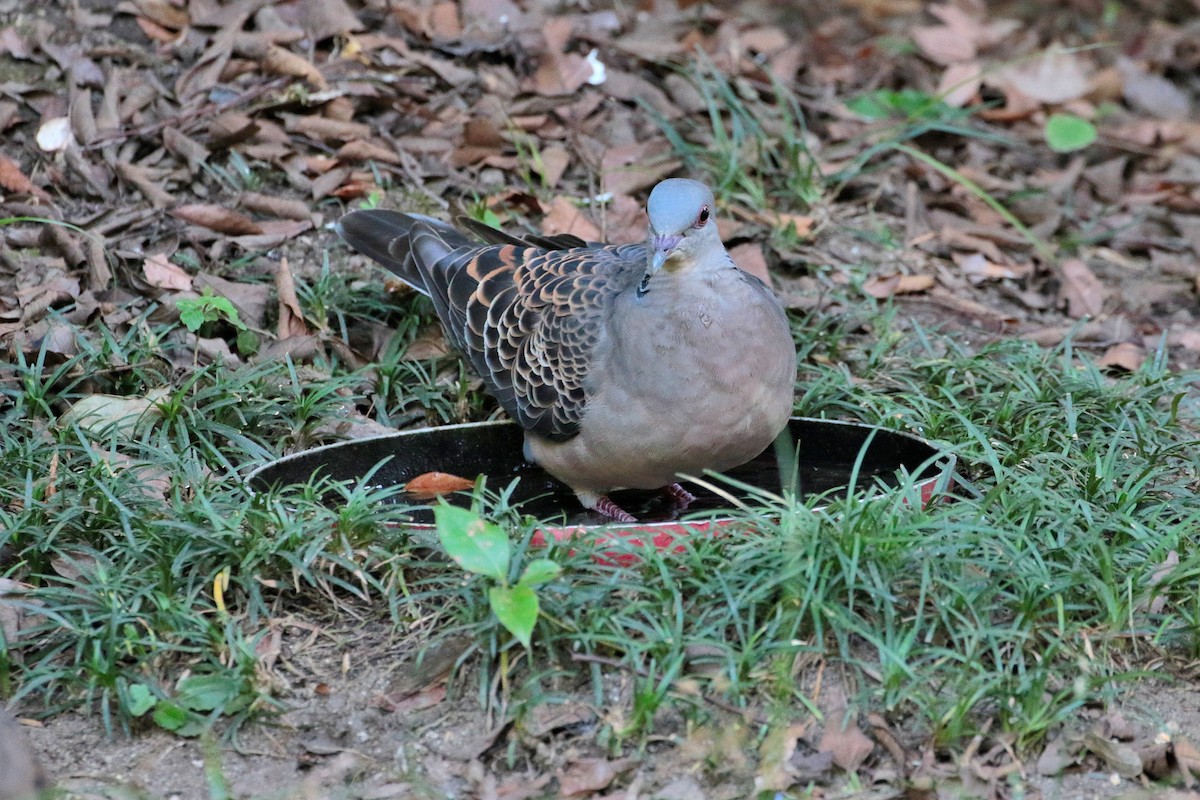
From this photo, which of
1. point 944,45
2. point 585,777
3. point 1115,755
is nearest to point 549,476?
point 585,777

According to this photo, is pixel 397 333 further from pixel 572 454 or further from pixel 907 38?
pixel 907 38

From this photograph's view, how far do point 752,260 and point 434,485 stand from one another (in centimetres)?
198

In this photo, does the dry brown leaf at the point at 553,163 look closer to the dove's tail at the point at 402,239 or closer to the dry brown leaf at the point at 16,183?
the dove's tail at the point at 402,239

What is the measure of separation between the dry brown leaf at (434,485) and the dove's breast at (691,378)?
1.70 ft

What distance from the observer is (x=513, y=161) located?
6.18 m

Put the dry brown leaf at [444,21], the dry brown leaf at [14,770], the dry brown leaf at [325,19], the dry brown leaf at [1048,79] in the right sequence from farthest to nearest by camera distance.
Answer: the dry brown leaf at [1048,79] < the dry brown leaf at [444,21] < the dry brown leaf at [325,19] < the dry brown leaf at [14,770]

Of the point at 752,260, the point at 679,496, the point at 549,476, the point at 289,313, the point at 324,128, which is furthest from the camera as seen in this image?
the point at 324,128

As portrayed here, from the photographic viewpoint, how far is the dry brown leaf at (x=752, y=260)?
19.0 ft

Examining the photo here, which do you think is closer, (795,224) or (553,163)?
(795,224)

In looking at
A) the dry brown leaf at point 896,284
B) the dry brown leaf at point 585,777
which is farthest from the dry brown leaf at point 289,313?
the dry brown leaf at point 585,777

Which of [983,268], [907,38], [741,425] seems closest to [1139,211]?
[983,268]

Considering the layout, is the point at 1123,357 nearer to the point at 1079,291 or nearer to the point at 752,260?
the point at 1079,291

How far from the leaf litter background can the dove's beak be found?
1450 millimetres

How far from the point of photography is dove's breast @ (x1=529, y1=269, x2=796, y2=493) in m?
4.06
